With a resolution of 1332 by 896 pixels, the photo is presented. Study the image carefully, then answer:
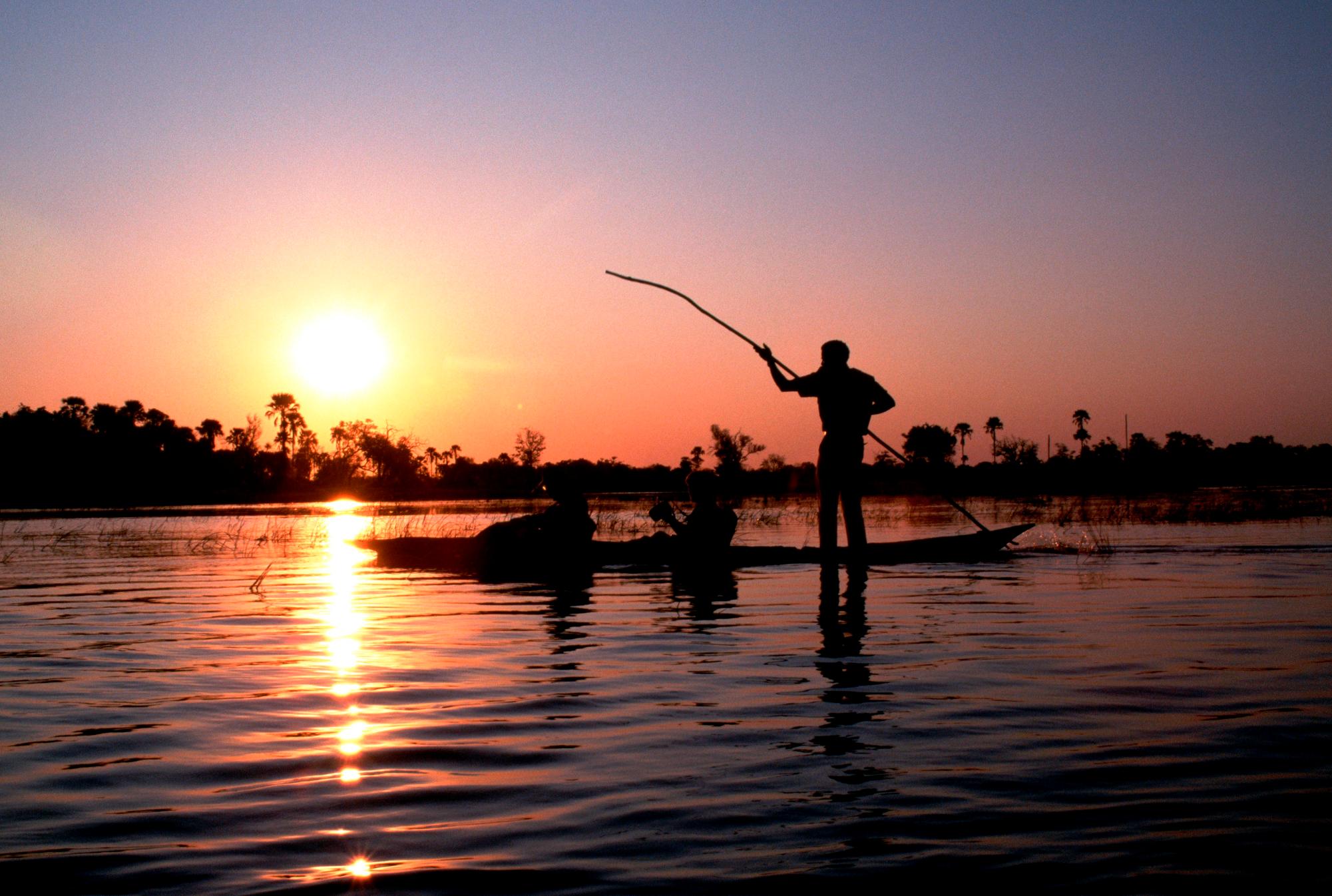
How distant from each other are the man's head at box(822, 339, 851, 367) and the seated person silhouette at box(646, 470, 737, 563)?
195 cm

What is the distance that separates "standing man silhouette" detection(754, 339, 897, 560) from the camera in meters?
13.2

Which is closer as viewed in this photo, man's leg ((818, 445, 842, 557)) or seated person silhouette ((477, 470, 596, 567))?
man's leg ((818, 445, 842, 557))

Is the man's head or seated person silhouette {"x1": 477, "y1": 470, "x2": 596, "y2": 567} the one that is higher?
the man's head

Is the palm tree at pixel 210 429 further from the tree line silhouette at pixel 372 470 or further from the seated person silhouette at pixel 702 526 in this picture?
the seated person silhouette at pixel 702 526

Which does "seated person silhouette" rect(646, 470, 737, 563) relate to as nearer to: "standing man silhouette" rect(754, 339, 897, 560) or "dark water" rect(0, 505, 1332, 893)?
"standing man silhouette" rect(754, 339, 897, 560)

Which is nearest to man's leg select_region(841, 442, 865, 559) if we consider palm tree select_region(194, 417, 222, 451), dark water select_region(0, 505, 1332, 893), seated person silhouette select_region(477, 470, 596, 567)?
seated person silhouette select_region(477, 470, 596, 567)

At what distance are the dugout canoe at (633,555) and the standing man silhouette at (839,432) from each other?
0.41 meters

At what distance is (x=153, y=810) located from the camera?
3.71 m

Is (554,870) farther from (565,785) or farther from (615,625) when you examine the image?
(615,625)

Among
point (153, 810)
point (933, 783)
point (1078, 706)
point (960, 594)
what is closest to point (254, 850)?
point (153, 810)

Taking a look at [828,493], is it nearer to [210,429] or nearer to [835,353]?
[835,353]

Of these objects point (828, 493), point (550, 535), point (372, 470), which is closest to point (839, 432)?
point (828, 493)

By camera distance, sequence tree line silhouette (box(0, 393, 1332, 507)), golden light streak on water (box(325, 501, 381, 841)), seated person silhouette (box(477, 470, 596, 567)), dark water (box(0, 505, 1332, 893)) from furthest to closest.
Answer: tree line silhouette (box(0, 393, 1332, 507)) → seated person silhouette (box(477, 470, 596, 567)) → golden light streak on water (box(325, 501, 381, 841)) → dark water (box(0, 505, 1332, 893))

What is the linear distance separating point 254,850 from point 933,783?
219 centimetres
